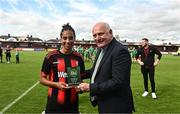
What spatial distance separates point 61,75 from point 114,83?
116 cm

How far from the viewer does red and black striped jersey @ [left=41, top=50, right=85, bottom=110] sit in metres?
5.37

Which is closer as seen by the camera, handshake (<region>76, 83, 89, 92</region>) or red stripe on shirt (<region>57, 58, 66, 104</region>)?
handshake (<region>76, 83, 89, 92</region>)

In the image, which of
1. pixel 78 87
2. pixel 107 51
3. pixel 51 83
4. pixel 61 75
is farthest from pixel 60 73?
pixel 107 51

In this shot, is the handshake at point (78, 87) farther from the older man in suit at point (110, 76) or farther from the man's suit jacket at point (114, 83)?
the man's suit jacket at point (114, 83)

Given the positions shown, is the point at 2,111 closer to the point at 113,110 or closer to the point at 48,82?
the point at 48,82

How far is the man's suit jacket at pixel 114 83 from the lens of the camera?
453cm

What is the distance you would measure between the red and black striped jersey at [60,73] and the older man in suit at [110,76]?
1.96ft

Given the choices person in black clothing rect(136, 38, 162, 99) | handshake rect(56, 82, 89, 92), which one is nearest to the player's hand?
handshake rect(56, 82, 89, 92)

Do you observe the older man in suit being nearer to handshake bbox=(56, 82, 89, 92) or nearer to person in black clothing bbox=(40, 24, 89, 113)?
handshake bbox=(56, 82, 89, 92)

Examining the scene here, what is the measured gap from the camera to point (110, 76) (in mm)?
4660

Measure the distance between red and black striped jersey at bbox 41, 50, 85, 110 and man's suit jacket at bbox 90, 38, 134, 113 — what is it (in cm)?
75

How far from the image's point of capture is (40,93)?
14352 mm

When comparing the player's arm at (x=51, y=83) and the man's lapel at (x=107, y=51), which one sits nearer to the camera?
the man's lapel at (x=107, y=51)

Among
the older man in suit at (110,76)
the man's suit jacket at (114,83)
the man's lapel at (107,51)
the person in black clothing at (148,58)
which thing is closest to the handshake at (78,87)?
the older man in suit at (110,76)
